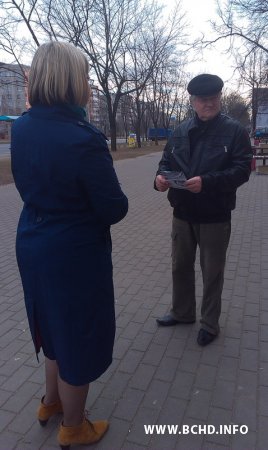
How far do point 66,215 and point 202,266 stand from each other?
5.42 ft

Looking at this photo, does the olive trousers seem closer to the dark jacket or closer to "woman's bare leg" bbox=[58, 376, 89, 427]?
the dark jacket

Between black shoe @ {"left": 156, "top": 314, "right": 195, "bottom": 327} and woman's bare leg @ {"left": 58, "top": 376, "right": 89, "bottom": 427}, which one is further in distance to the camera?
black shoe @ {"left": 156, "top": 314, "right": 195, "bottom": 327}

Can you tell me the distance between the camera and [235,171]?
9.04 feet

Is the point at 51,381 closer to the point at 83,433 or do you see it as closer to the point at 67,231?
the point at 83,433

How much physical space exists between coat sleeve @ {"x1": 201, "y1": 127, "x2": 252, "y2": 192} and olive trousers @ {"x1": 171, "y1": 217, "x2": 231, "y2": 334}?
337 millimetres

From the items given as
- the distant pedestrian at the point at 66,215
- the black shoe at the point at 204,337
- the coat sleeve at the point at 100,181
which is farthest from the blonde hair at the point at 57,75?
the black shoe at the point at 204,337

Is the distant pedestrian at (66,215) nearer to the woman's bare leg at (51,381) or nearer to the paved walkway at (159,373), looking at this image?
the woman's bare leg at (51,381)

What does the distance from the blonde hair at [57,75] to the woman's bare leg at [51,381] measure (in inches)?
55.7

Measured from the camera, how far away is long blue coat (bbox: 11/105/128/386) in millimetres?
1692

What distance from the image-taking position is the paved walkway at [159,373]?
2.29 m

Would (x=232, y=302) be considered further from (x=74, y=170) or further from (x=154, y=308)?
(x=74, y=170)

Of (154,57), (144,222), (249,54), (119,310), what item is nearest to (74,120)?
(119,310)

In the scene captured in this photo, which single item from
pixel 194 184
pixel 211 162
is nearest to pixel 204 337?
pixel 194 184

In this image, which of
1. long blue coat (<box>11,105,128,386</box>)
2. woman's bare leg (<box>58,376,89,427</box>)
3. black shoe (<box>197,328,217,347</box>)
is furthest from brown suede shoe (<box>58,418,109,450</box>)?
black shoe (<box>197,328,217,347</box>)
